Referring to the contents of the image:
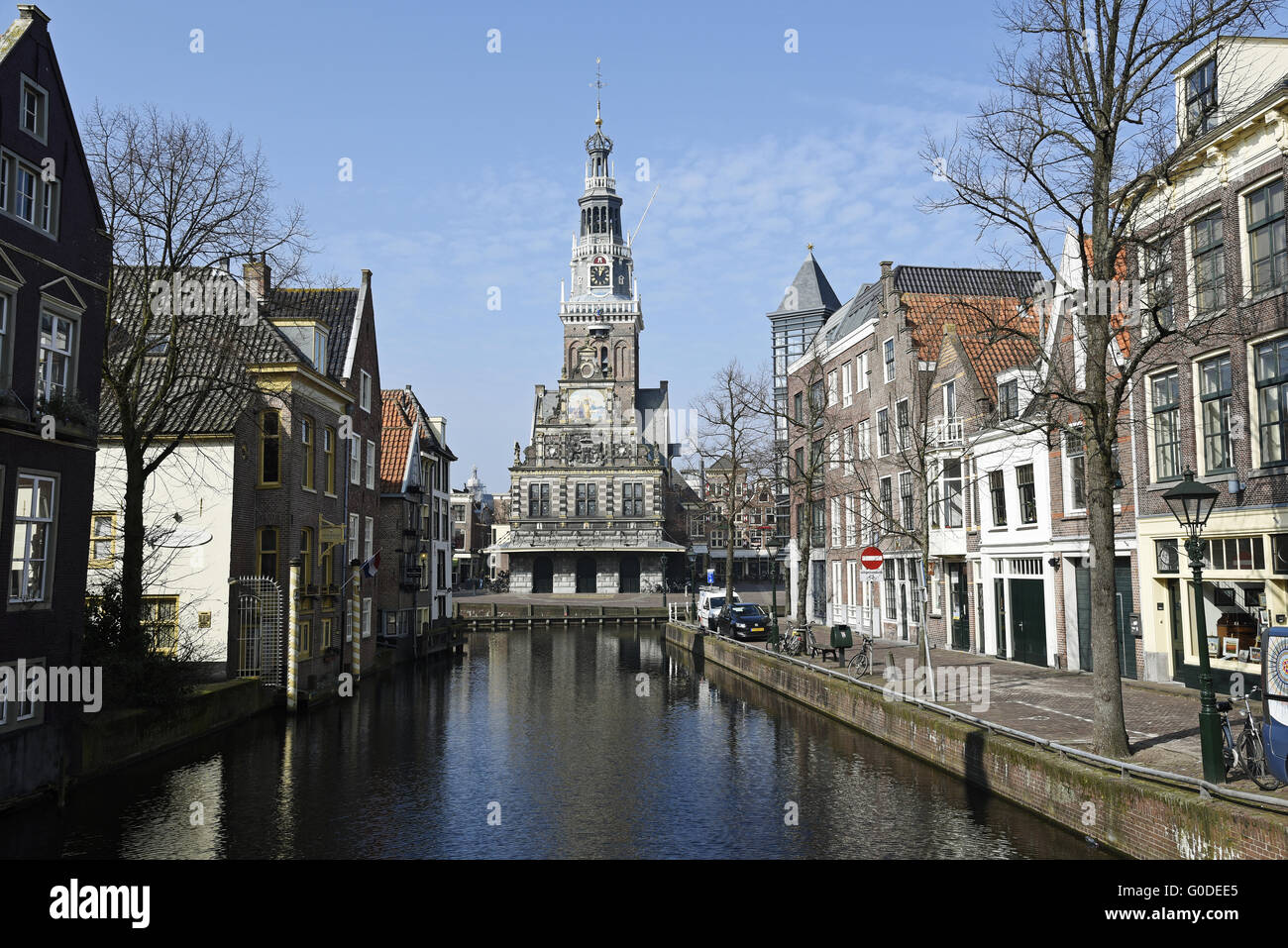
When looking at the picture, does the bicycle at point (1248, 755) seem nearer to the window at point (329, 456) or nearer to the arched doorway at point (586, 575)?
the window at point (329, 456)

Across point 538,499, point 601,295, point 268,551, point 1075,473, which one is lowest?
point 268,551

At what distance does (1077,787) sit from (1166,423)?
485 inches

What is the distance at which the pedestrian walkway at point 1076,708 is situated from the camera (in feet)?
47.8

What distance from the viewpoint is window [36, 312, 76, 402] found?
630 inches

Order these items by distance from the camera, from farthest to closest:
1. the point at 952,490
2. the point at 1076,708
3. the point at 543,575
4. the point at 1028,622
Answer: the point at 543,575 → the point at 952,490 → the point at 1028,622 → the point at 1076,708

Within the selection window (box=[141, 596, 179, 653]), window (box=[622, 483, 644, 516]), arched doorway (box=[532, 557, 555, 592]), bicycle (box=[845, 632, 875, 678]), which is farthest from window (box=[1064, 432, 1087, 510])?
arched doorway (box=[532, 557, 555, 592])

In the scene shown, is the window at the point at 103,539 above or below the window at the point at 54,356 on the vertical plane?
below

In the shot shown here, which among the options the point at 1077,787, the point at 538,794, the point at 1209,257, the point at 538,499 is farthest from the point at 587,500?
the point at 1077,787

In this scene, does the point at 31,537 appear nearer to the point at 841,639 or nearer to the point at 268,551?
the point at 268,551

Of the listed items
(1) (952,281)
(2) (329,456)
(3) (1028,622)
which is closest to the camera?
(3) (1028,622)

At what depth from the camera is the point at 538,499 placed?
9188 centimetres

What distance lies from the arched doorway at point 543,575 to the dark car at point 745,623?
48.9 meters

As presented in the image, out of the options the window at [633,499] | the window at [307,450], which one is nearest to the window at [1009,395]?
the window at [307,450]
